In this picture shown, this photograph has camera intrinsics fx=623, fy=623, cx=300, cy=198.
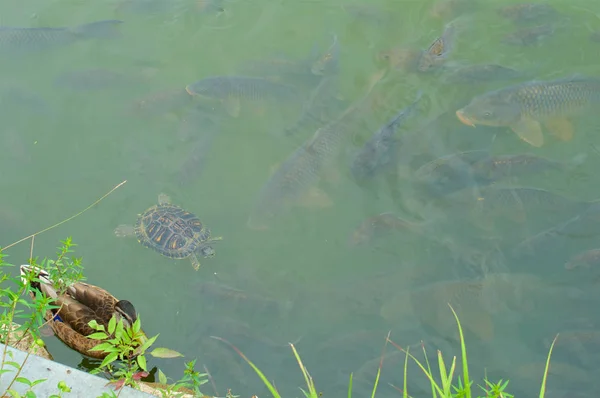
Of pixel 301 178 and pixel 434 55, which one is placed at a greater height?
pixel 434 55

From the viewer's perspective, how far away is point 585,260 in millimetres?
4297

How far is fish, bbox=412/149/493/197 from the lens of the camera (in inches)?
186

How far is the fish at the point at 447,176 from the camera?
473cm

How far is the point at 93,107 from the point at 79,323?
2.44 m

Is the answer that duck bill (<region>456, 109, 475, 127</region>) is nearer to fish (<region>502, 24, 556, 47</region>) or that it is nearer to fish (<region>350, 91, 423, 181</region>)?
fish (<region>350, 91, 423, 181</region>)

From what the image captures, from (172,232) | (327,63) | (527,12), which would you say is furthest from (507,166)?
(172,232)

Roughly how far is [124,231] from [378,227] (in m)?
1.94

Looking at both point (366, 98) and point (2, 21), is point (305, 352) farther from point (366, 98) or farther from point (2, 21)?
point (2, 21)

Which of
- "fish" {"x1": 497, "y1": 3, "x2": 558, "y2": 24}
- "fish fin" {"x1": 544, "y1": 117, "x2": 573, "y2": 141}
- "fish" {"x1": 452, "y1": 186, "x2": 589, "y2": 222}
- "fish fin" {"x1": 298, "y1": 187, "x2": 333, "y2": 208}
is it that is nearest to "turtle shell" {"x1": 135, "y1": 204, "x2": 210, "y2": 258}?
"fish fin" {"x1": 298, "y1": 187, "x2": 333, "y2": 208}

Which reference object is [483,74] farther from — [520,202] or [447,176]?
[520,202]

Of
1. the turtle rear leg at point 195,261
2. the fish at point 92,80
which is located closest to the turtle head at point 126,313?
the turtle rear leg at point 195,261

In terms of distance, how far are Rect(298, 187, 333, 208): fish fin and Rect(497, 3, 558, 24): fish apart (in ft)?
8.97

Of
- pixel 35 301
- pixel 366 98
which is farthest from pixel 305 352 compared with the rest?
pixel 366 98

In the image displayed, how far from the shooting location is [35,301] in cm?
274
